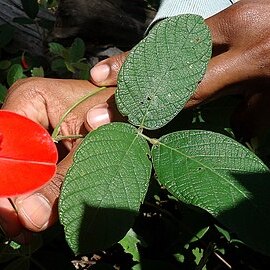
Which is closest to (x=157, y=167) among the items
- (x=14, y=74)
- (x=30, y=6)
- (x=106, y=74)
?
(x=106, y=74)

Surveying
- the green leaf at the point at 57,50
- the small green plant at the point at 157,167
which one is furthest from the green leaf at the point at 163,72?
the green leaf at the point at 57,50

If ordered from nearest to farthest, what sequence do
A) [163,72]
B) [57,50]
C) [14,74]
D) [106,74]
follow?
[163,72] < [106,74] < [14,74] < [57,50]

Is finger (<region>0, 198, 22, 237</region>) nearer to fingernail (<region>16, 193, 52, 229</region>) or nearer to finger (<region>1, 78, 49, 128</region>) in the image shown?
fingernail (<region>16, 193, 52, 229</region>)

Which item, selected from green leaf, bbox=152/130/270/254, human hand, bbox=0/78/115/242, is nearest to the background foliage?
green leaf, bbox=152/130/270/254

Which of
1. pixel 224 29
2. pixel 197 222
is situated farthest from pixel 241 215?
pixel 197 222

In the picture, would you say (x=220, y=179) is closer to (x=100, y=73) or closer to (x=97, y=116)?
(x=97, y=116)

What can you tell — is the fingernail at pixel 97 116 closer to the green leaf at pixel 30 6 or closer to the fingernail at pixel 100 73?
the fingernail at pixel 100 73
